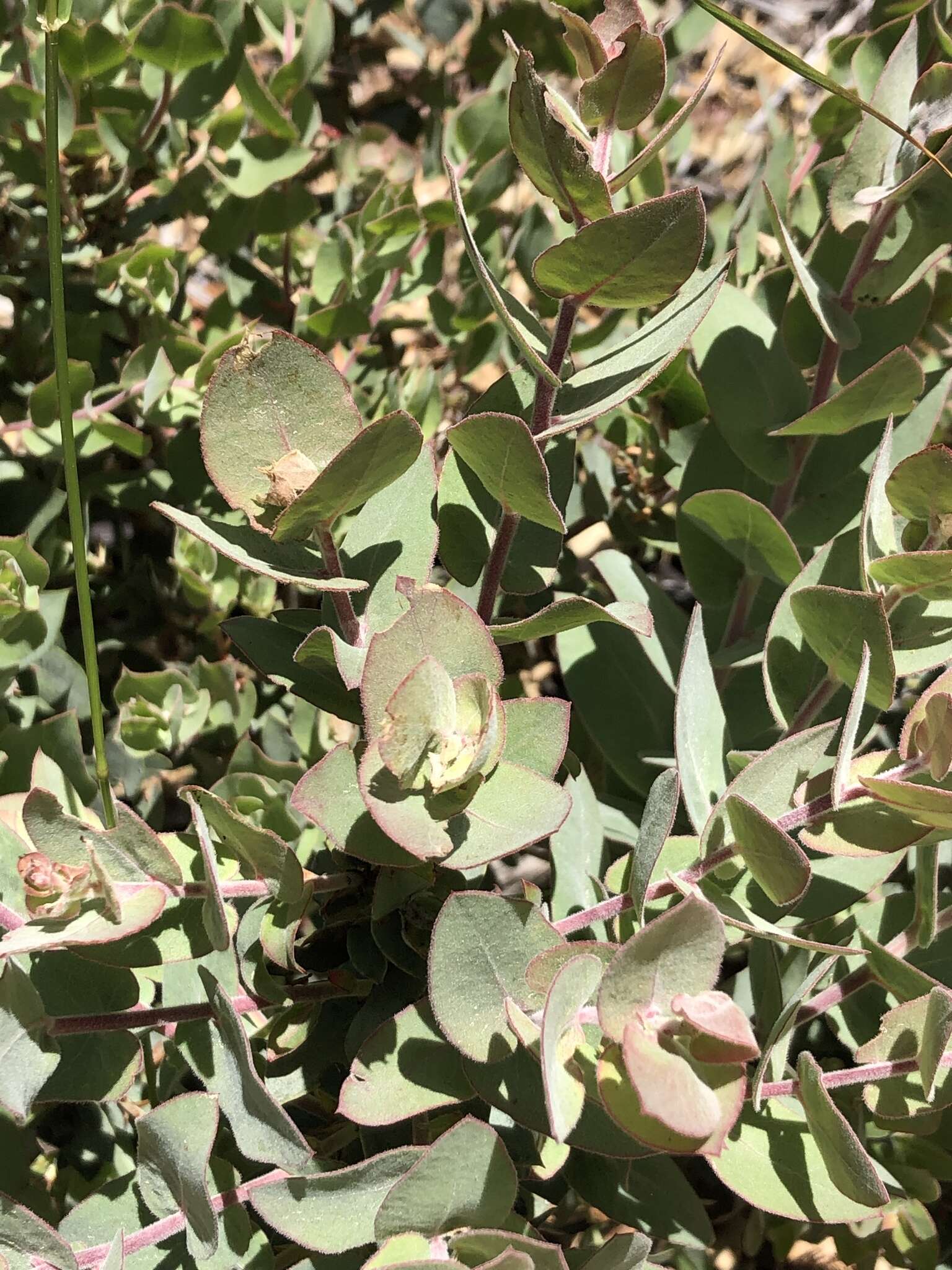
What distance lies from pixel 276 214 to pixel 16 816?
0.90 m

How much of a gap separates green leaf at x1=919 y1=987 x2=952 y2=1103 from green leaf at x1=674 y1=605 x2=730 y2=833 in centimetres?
22

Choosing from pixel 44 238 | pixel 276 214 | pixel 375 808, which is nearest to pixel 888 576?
pixel 375 808

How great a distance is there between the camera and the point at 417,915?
1.02m

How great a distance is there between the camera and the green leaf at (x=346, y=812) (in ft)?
2.71

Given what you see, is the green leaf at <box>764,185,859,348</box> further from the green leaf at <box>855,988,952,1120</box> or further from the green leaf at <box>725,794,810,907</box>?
the green leaf at <box>855,988,952,1120</box>

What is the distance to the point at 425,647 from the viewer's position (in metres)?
0.80

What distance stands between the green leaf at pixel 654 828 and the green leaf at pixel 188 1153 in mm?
360

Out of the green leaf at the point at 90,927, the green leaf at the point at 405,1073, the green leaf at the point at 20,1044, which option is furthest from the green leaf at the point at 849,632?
the green leaf at the point at 20,1044

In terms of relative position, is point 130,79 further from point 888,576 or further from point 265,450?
point 888,576

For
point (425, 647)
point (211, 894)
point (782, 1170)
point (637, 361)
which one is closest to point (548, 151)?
point (637, 361)

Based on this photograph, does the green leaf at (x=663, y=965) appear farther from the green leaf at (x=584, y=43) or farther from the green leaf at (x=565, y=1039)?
the green leaf at (x=584, y=43)

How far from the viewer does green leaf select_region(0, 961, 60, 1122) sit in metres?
0.85

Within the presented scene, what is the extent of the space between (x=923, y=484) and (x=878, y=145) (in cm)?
41

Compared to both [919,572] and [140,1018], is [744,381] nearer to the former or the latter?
[919,572]
